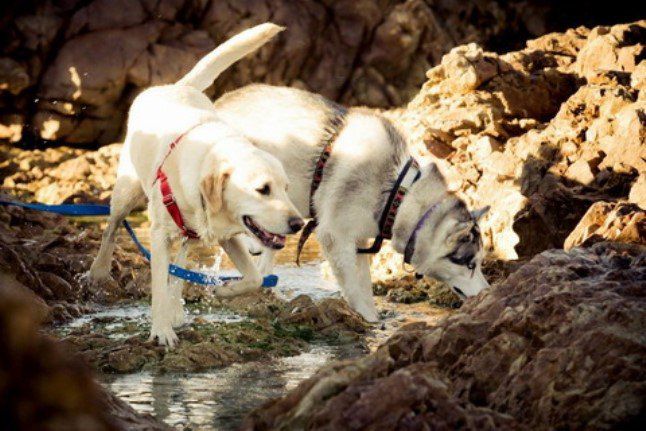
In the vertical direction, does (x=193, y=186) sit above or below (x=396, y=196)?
above

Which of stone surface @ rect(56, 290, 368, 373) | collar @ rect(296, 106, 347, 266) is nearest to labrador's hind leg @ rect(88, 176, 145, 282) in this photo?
stone surface @ rect(56, 290, 368, 373)

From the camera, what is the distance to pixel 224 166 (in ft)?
16.1

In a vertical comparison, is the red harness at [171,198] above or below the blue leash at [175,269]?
above

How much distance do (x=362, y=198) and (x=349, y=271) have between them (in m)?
0.57

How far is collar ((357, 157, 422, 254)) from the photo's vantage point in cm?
646

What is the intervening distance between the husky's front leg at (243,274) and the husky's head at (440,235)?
128 centimetres

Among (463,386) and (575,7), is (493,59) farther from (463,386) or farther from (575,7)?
(575,7)

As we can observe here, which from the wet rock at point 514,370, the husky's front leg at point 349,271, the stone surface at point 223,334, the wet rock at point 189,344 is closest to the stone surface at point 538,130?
the husky's front leg at point 349,271

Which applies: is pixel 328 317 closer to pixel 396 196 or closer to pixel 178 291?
pixel 396 196

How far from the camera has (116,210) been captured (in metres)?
6.41

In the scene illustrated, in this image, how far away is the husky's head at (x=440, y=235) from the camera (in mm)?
6449

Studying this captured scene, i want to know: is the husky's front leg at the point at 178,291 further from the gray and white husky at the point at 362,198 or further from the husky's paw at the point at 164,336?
the gray and white husky at the point at 362,198

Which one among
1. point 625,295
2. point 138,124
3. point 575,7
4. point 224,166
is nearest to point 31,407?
point 625,295

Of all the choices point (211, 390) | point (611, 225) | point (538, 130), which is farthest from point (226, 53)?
point (538, 130)
